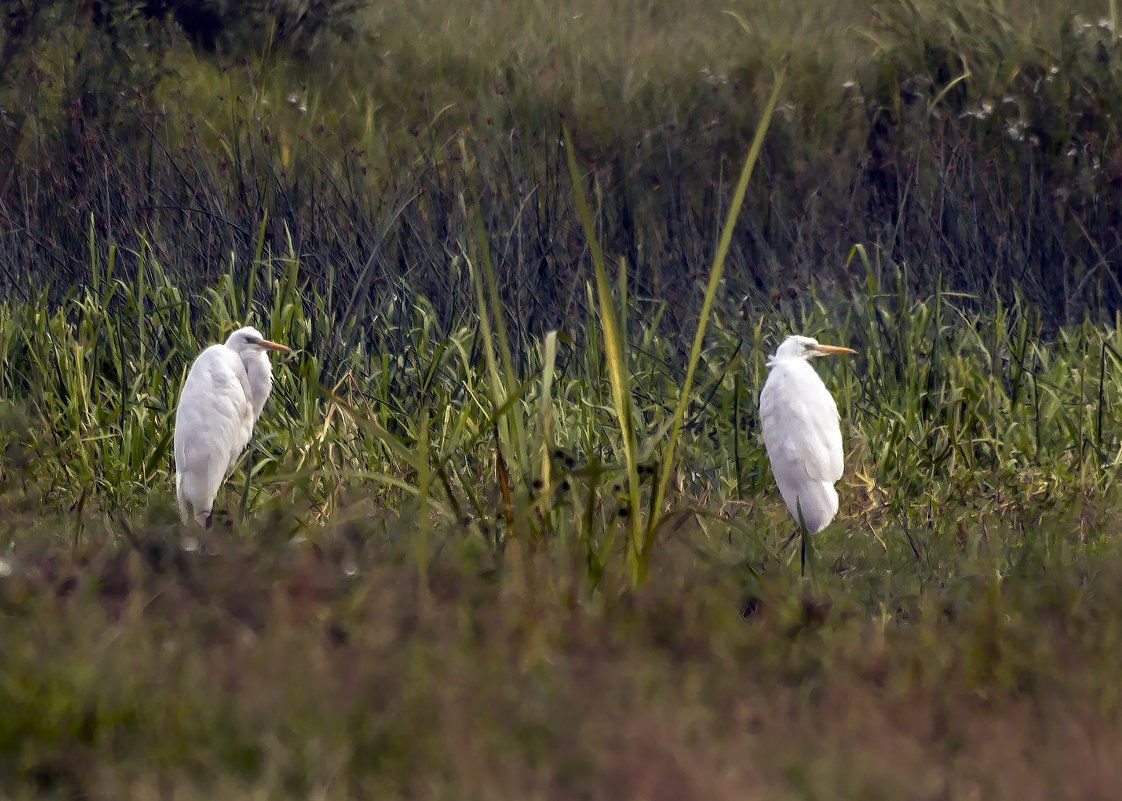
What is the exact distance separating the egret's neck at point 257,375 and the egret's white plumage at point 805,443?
59.9 inches

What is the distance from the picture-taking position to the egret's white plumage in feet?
12.2

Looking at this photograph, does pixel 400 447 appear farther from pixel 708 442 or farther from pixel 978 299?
pixel 978 299

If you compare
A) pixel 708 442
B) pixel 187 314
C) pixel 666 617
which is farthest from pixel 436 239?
pixel 666 617

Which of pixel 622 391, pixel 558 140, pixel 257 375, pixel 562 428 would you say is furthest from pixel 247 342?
pixel 558 140

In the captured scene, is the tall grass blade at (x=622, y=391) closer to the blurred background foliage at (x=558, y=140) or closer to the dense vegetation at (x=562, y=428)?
the dense vegetation at (x=562, y=428)

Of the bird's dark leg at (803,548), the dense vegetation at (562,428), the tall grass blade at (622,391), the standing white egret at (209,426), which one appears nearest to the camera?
the dense vegetation at (562,428)

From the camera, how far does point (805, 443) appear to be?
3.71m

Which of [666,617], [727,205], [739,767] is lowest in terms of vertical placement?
[727,205]

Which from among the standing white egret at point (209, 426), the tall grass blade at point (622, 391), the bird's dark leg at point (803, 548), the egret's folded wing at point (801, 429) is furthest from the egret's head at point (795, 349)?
the standing white egret at point (209, 426)

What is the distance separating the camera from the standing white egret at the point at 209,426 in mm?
3963

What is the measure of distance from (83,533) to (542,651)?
6.01ft

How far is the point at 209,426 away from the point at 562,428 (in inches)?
48.6

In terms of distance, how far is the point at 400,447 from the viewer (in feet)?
10.3

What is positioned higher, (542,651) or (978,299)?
(542,651)
